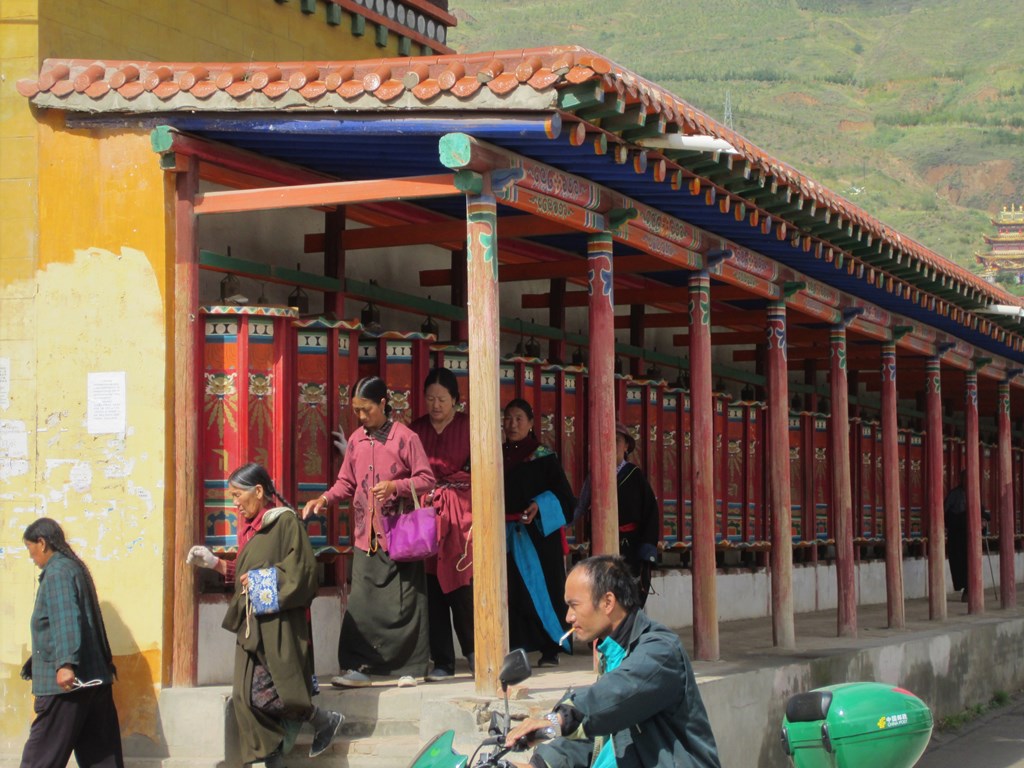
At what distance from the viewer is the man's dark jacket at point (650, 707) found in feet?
16.3

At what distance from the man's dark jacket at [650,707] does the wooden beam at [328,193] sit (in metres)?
3.62

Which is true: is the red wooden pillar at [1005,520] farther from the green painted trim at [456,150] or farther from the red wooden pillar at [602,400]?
the green painted trim at [456,150]

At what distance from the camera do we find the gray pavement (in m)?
11.8

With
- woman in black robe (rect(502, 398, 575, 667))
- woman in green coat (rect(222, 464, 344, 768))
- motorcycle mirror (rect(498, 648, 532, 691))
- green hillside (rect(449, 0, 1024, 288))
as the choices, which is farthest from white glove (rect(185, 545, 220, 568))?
green hillside (rect(449, 0, 1024, 288))

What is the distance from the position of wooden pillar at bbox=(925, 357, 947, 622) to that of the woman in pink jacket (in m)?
7.86

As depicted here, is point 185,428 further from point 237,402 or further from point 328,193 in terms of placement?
→ point 328,193

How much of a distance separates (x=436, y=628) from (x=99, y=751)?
2.10m

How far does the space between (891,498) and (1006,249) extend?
210ft

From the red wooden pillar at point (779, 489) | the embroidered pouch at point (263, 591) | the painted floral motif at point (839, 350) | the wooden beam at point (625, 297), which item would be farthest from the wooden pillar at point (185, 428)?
the painted floral motif at point (839, 350)

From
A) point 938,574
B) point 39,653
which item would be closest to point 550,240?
point 39,653

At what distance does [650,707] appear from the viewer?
5.03m

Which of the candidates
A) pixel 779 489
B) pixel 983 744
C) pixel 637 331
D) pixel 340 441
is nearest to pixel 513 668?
pixel 340 441

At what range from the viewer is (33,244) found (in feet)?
28.9

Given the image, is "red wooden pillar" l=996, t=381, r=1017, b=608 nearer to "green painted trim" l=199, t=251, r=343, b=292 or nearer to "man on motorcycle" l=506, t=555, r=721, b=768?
"green painted trim" l=199, t=251, r=343, b=292
